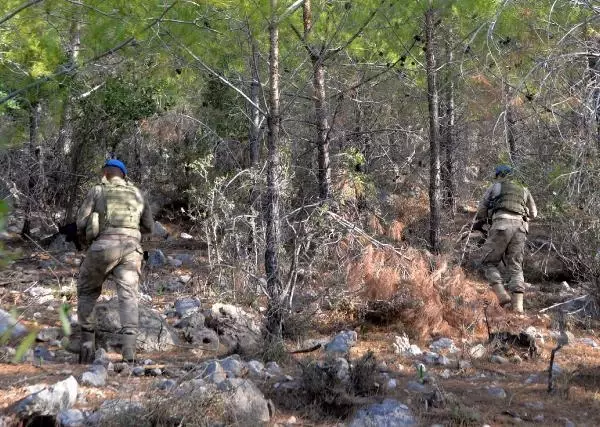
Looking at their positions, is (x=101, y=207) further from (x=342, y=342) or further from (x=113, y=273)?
(x=342, y=342)

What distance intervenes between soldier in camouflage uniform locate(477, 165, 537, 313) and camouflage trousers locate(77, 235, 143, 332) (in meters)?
4.28

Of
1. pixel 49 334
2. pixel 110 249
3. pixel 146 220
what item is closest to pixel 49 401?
pixel 110 249

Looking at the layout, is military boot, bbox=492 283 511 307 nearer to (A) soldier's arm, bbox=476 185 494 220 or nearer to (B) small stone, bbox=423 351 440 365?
(A) soldier's arm, bbox=476 185 494 220

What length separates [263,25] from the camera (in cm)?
528

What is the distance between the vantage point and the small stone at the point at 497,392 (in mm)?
4264

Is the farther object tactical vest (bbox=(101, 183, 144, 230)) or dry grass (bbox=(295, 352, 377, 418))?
tactical vest (bbox=(101, 183, 144, 230))

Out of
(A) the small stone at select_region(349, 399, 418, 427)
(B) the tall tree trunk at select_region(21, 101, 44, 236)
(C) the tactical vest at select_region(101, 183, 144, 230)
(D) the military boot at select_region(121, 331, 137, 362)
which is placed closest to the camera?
(A) the small stone at select_region(349, 399, 418, 427)

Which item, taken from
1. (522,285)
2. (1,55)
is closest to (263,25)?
(1,55)

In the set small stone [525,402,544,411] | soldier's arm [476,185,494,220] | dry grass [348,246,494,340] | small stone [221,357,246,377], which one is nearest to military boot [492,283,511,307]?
soldier's arm [476,185,494,220]

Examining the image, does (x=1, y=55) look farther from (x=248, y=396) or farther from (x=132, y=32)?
(x=248, y=396)

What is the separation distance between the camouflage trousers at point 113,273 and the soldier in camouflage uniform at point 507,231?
4281mm

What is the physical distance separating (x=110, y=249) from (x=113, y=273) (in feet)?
0.78

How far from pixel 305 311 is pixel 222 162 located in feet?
20.8

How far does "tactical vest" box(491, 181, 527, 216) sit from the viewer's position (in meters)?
7.61
